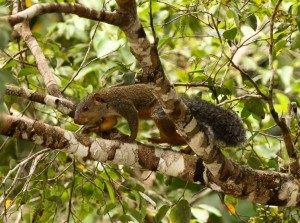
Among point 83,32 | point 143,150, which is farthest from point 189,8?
point 83,32

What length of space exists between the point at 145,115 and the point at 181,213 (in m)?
0.97

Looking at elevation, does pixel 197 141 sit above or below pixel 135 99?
above

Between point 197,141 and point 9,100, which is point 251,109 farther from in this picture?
point 9,100

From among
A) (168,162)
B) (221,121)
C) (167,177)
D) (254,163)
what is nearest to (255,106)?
(221,121)

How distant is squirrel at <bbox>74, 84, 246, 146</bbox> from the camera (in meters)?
3.11

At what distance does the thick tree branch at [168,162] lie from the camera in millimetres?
2281

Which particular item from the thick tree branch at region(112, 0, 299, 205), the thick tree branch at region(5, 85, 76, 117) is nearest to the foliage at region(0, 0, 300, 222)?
the thick tree branch at region(5, 85, 76, 117)

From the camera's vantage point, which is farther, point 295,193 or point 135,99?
point 135,99

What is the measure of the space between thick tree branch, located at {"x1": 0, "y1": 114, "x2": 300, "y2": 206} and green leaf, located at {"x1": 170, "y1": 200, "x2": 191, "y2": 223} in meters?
0.15

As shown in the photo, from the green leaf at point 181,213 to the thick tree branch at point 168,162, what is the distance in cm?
15

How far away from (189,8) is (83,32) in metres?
2.25

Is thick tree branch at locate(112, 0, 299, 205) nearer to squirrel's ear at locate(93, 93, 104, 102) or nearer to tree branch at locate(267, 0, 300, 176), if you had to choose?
tree branch at locate(267, 0, 300, 176)

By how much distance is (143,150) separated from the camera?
2.58m

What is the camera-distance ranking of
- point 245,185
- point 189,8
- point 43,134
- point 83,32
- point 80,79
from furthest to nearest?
point 83,32, point 80,79, point 189,8, point 245,185, point 43,134
